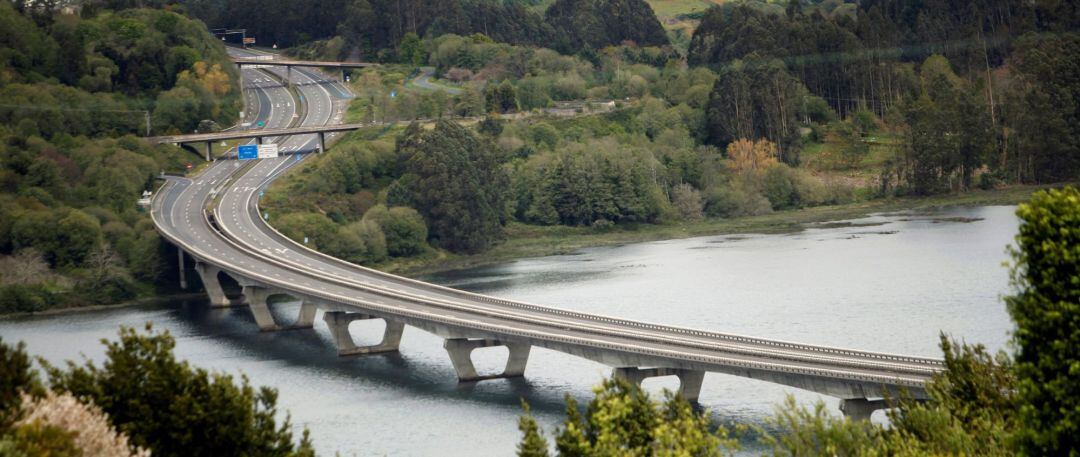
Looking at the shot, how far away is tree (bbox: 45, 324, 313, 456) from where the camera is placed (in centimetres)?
3559

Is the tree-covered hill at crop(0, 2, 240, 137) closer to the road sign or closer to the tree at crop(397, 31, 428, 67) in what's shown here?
the road sign

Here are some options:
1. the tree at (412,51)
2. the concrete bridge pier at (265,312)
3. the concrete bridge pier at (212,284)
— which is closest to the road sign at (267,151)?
the concrete bridge pier at (212,284)

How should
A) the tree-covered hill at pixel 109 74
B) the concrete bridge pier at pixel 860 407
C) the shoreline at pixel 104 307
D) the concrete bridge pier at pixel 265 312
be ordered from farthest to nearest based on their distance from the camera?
the tree-covered hill at pixel 109 74
the shoreline at pixel 104 307
the concrete bridge pier at pixel 265 312
the concrete bridge pier at pixel 860 407

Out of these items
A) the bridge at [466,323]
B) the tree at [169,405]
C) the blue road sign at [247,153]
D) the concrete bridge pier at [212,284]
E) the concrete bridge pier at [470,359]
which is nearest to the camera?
the tree at [169,405]

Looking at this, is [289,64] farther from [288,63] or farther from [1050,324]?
[1050,324]

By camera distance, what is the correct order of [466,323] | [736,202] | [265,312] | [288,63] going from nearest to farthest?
[466,323], [265,312], [736,202], [288,63]

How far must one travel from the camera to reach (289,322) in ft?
325

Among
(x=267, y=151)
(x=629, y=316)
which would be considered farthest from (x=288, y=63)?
(x=629, y=316)

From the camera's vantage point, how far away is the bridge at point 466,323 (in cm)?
5844

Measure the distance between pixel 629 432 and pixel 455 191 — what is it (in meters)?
95.2

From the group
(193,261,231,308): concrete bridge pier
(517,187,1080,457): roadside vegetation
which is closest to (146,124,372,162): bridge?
(193,261,231,308): concrete bridge pier

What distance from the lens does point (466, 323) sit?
7462cm

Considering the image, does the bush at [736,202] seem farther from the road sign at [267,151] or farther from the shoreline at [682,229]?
the road sign at [267,151]

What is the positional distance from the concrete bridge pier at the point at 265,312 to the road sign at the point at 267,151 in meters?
48.9
